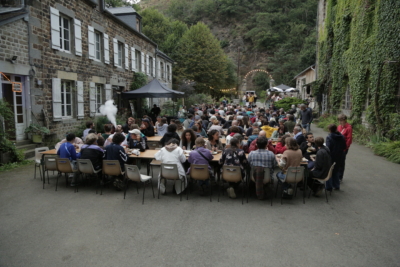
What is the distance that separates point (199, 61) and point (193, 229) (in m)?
34.5

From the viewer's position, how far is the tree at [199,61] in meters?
37.1

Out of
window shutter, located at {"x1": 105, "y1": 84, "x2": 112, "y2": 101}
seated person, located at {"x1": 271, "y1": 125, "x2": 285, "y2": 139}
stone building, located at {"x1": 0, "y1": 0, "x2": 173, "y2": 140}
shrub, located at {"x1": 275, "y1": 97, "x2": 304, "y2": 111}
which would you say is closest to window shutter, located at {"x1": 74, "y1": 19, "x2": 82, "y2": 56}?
stone building, located at {"x1": 0, "y1": 0, "x2": 173, "y2": 140}

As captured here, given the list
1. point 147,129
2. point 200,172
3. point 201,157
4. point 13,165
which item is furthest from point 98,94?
point 200,172

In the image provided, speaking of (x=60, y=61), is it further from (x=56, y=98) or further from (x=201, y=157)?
(x=201, y=157)

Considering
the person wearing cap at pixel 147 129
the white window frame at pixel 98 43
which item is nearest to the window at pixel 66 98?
the white window frame at pixel 98 43

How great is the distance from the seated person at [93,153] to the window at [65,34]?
280 inches

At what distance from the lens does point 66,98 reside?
1232cm

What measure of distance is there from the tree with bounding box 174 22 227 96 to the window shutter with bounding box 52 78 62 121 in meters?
26.0

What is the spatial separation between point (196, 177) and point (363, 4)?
12.6 m

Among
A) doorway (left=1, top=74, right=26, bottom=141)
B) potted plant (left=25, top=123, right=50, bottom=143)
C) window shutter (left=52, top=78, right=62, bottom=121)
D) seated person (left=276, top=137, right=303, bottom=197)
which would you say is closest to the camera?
seated person (left=276, top=137, right=303, bottom=197)

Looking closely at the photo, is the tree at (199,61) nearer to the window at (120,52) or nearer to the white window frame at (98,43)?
the window at (120,52)

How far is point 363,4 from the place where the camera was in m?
13.2

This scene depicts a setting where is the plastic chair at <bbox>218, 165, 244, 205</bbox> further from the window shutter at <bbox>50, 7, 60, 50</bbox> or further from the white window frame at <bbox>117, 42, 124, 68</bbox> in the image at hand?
the white window frame at <bbox>117, 42, 124, 68</bbox>

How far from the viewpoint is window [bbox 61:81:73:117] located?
12.0 m
